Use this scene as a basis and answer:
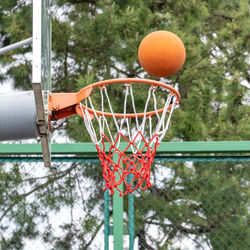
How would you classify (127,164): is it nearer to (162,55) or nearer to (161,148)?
(162,55)

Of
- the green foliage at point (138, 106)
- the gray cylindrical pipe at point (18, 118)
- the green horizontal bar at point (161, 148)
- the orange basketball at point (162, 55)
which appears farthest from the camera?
the green foliage at point (138, 106)

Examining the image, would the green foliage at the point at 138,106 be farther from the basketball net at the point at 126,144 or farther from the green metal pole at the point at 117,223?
the basketball net at the point at 126,144

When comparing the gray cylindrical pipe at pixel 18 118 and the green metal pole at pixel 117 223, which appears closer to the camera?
the gray cylindrical pipe at pixel 18 118

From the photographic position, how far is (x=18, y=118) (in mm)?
2787

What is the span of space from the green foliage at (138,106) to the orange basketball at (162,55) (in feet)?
7.04

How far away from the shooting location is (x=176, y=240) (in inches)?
205

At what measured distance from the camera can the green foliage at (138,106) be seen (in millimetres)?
5105

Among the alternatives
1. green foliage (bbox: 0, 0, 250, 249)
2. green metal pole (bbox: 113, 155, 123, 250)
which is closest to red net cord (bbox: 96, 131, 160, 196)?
green metal pole (bbox: 113, 155, 123, 250)

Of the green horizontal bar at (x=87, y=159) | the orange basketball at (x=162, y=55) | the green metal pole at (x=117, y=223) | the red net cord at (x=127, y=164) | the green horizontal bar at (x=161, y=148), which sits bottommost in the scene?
the green metal pole at (x=117, y=223)

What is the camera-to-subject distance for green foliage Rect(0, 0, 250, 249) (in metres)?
5.11

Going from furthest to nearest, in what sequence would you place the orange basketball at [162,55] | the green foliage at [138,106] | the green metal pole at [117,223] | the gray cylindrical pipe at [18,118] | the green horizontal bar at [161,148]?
the green foliage at [138,106] → the green horizontal bar at [161,148] → the green metal pole at [117,223] → the orange basketball at [162,55] → the gray cylindrical pipe at [18,118]

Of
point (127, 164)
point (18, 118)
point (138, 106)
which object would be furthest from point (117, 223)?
point (138, 106)

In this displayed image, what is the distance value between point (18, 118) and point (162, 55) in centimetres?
94

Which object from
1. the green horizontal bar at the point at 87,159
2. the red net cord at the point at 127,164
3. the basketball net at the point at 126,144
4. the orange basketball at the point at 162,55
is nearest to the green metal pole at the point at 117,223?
the basketball net at the point at 126,144
